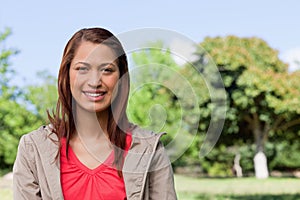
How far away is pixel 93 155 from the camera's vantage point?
156 cm

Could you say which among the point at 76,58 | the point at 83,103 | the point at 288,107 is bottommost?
the point at 288,107

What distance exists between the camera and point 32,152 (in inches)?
58.2

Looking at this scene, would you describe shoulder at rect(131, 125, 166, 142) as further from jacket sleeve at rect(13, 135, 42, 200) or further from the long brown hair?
jacket sleeve at rect(13, 135, 42, 200)

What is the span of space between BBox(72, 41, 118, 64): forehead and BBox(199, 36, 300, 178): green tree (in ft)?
51.1

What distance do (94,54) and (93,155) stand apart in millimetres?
285

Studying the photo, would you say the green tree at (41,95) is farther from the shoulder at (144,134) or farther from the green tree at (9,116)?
the shoulder at (144,134)

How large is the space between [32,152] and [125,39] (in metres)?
0.38

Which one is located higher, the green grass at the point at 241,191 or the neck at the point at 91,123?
the neck at the point at 91,123

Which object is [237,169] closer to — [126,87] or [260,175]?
[260,175]

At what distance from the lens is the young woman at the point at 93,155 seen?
4.80 feet

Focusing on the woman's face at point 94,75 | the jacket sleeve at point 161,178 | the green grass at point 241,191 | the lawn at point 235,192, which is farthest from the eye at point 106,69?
the green grass at point 241,191

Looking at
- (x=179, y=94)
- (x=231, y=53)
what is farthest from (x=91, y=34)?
(x=231, y=53)

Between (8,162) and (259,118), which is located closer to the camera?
(259,118)

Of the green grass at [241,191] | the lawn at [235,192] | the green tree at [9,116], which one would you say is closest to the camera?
the lawn at [235,192]
